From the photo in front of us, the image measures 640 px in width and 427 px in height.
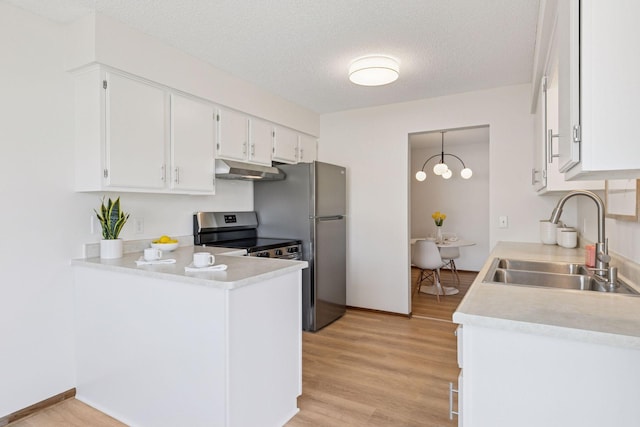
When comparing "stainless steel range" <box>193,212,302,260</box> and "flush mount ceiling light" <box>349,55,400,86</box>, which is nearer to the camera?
"flush mount ceiling light" <box>349,55,400,86</box>

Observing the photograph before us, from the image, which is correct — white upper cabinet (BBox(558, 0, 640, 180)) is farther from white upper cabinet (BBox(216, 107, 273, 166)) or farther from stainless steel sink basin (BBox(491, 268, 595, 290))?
white upper cabinet (BBox(216, 107, 273, 166))

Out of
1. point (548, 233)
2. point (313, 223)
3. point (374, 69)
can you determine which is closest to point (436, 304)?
point (548, 233)

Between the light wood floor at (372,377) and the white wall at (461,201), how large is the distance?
3.02 meters

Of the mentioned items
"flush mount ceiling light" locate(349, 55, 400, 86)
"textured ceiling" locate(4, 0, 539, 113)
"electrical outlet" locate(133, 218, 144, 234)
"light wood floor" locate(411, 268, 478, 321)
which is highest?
"textured ceiling" locate(4, 0, 539, 113)

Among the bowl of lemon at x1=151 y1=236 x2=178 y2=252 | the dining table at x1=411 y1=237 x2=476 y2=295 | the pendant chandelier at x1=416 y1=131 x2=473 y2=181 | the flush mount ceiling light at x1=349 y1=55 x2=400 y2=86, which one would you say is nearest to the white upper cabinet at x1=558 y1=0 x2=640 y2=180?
the flush mount ceiling light at x1=349 y1=55 x2=400 y2=86

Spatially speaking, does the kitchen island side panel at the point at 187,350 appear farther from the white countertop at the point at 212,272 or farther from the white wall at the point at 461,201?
the white wall at the point at 461,201

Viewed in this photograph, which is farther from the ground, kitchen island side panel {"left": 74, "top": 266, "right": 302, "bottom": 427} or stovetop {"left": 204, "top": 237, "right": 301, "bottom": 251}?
stovetop {"left": 204, "top": 237, "right": 301, "bottom": 251}

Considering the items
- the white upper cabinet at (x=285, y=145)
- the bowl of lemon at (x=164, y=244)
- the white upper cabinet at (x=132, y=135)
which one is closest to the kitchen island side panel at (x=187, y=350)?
the bowl of lemon at (x=164, y=244)

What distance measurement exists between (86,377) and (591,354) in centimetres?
264

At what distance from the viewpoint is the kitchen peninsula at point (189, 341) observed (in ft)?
5.51

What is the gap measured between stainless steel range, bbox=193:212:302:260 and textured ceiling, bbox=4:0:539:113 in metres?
1.30

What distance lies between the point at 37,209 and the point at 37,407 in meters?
1.19

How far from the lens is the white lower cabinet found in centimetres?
98

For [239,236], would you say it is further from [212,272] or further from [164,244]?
[212,272]
